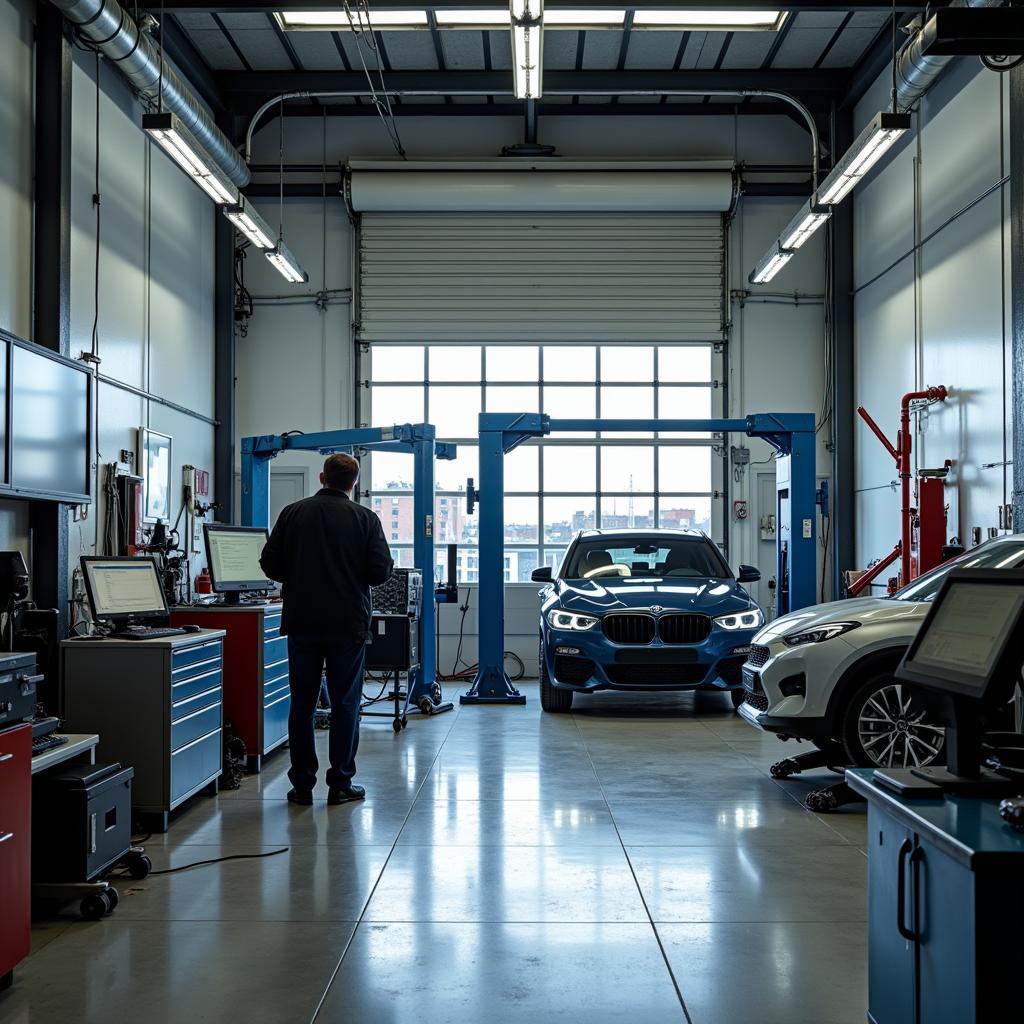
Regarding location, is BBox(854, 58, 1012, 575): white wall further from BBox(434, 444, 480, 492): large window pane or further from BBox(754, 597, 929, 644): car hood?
BBox(434, 444, 480, 492): large window pane

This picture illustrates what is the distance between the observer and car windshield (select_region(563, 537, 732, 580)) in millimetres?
9297

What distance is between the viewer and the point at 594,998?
300 cm

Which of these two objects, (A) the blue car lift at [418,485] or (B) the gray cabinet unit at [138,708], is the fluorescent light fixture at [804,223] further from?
(B) the gray cabinet unit at [138,708]

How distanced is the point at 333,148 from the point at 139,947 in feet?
35.7

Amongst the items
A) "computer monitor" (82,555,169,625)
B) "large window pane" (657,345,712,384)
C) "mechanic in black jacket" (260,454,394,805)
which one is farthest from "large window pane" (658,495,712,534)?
"computer monitor" (82,555,169,625)

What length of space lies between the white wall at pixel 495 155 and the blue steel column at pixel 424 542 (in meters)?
3.86

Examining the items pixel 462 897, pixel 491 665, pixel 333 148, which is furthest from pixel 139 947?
pixel 333 148

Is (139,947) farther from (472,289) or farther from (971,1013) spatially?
(472,289)

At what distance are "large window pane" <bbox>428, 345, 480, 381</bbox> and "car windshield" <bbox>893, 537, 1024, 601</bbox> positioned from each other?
7.56 metres

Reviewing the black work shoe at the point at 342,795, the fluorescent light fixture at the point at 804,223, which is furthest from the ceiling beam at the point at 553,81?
the black work shoe at the point at 342,795

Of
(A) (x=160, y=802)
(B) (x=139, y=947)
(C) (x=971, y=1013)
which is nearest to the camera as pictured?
(C) (x=971, y=1013)

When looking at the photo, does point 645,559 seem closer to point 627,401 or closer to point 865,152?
point 627,401

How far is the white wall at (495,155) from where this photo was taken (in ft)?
41.2

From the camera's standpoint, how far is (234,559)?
276 inches
